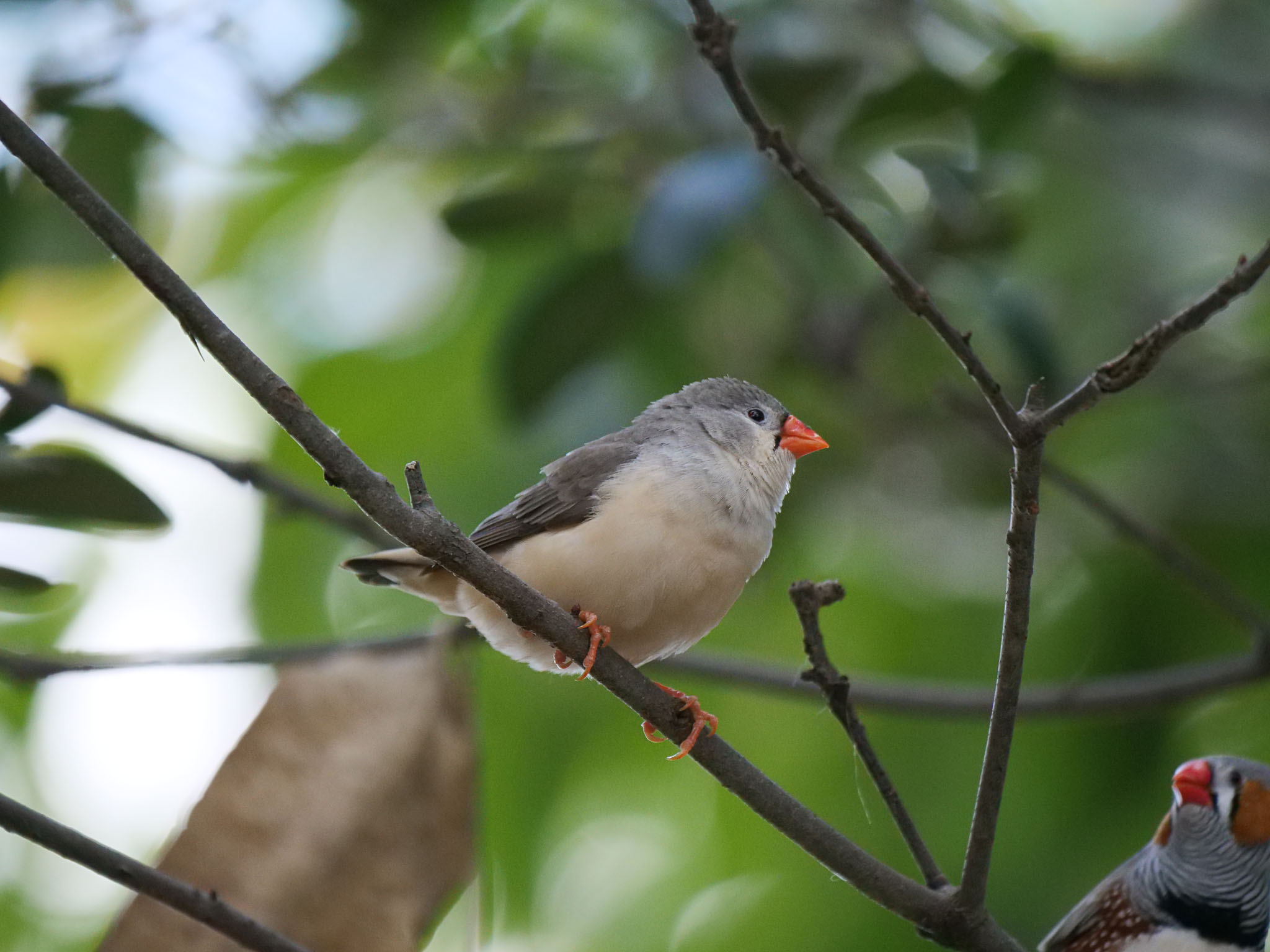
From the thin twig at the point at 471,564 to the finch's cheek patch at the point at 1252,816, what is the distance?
1198 millimetres

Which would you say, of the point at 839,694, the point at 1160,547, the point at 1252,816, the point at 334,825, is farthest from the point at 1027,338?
→ the point at 334,825

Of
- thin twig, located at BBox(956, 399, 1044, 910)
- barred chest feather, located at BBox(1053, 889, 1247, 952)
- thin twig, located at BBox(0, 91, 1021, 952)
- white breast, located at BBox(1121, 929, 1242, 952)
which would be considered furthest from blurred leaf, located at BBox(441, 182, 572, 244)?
white breast, located at BBox(1121, 929, 1242, 952)

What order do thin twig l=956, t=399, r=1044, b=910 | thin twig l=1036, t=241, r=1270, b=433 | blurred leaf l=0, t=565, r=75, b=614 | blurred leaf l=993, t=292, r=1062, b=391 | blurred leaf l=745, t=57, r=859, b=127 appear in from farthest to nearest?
blurred leaf l=993, t=292, r=1062, b=391 < blurred leaf l=745, t=57, r=859, b=127 < blurred leaf l=0, t=565, r=75, b=614 < thin twig l=956, t=399, r=1044, b=910 < thin twig l=1036, t=241, r=1270, b=433

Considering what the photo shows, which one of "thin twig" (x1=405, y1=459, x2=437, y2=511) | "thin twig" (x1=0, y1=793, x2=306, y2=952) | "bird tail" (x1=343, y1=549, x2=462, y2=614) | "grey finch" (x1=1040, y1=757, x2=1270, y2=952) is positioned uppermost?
"bird tail" (x1=343, y1=549, x2=462, y2=614)

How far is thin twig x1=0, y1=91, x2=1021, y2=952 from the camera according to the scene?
1.87 m

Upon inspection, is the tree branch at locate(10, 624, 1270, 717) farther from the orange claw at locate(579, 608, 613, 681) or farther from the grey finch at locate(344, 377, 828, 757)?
the orange claw at locate(579, 608, 613, 681)

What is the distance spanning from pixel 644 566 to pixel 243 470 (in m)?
1.07

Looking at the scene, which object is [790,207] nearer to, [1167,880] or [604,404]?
[604,404]

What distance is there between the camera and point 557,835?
480 centimetres

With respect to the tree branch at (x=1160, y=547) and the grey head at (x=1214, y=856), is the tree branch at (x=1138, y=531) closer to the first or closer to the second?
the tree branch at (x=1160, y=547)

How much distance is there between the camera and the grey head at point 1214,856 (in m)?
3.20

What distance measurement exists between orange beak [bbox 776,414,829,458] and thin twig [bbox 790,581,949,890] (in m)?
0.86

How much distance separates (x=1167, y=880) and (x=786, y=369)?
2.22 metres

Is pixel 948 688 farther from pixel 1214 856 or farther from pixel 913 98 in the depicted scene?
pixel 913 98
